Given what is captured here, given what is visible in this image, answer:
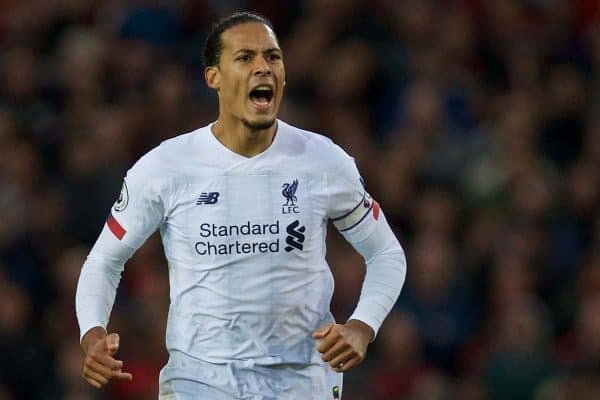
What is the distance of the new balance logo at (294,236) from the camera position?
5.50m

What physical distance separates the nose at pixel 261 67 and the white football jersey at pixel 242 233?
10.9 inches

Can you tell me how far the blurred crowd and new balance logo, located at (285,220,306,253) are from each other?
354 cm

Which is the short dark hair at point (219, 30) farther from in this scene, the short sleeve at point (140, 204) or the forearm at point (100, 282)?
the forearm at point (100, 282)

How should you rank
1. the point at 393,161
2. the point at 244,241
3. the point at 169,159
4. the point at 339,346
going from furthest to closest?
1. the point at 393,161
2. the point at 169,159
3. the point at 244,241
4. the point at 339,346

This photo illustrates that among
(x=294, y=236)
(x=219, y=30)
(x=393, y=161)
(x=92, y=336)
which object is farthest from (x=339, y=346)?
(x=393, y=161)

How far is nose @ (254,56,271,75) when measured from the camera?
18.2 feet

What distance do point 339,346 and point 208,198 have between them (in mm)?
773

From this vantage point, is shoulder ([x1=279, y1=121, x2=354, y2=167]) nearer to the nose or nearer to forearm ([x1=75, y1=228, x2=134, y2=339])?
the nose

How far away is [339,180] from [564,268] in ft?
14.4

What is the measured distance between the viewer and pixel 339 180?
18.4 ft

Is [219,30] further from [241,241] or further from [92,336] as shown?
[92,336]

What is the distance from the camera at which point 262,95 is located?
562 cm

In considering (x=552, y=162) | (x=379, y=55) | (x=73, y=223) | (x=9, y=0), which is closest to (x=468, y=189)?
(x=552, y=162)

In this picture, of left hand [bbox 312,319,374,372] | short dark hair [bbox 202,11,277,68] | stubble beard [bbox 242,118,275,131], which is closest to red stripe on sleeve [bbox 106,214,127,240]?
stubble beard [bbox 242,118,275,131]
